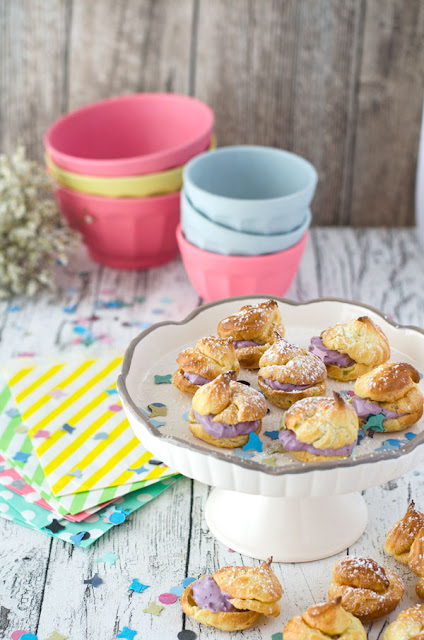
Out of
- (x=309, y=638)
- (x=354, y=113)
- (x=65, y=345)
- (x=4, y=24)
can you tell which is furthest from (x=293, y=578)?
(x=4, y=24)

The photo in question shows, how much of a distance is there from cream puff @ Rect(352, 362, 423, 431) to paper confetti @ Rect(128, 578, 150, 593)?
1.18 ft

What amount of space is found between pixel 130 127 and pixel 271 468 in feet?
3.67

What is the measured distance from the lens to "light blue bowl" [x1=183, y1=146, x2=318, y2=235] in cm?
150

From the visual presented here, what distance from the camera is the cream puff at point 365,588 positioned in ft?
3.23

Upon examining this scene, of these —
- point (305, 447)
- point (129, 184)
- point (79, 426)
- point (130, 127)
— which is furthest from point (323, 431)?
point (130, 127)

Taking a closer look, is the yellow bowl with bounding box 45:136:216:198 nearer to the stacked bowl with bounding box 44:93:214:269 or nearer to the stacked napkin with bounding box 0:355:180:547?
the stacked bowl with bounding box 44:93:214:269

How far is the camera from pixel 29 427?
4.47 feet

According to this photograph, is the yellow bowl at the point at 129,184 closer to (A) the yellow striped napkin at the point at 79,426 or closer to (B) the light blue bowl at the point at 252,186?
(B) the light blue bowl at the point at 252,186

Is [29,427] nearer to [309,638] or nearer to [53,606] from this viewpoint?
[53,606]

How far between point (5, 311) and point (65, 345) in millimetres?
189

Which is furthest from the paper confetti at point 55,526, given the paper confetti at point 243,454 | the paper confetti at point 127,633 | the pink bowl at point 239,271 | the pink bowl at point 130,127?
the pink bowl at point 130,127

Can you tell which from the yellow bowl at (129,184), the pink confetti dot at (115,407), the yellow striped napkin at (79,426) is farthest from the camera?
the yellow bowl at (129,184)

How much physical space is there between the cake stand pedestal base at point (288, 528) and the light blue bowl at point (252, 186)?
57 centimetres

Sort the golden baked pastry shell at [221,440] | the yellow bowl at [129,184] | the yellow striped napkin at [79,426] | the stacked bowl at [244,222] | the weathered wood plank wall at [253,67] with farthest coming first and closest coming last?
the weathered wood plank wall at [253,67] < the yellow bowl at [129,184] < the stacked bowl at [244,222] < the yellow striped napkin at [79,426] < the golden baked pastry shell at [221,440]
